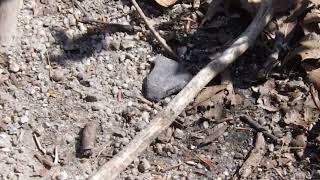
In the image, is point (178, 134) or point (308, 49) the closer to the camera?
point (178, 134)

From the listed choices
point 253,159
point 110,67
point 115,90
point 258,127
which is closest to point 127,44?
point 110,67

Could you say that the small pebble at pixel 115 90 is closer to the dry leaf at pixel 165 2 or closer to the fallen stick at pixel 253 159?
the dry leaf at pixel 165 2

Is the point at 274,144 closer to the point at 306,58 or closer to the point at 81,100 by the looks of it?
the point at 306,58

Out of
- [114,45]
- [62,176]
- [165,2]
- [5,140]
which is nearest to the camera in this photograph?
[62,176]

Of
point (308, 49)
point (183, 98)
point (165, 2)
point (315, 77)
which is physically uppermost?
point (165, 2)

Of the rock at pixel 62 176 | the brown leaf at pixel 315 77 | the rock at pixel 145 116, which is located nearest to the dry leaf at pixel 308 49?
the brown leaf at pixel 315 77

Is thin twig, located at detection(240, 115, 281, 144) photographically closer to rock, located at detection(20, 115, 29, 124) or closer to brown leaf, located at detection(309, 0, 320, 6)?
brown leaf, located at detection(309, 0, 320, 6)

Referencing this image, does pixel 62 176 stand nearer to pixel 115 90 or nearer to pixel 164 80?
pixel 115 90
